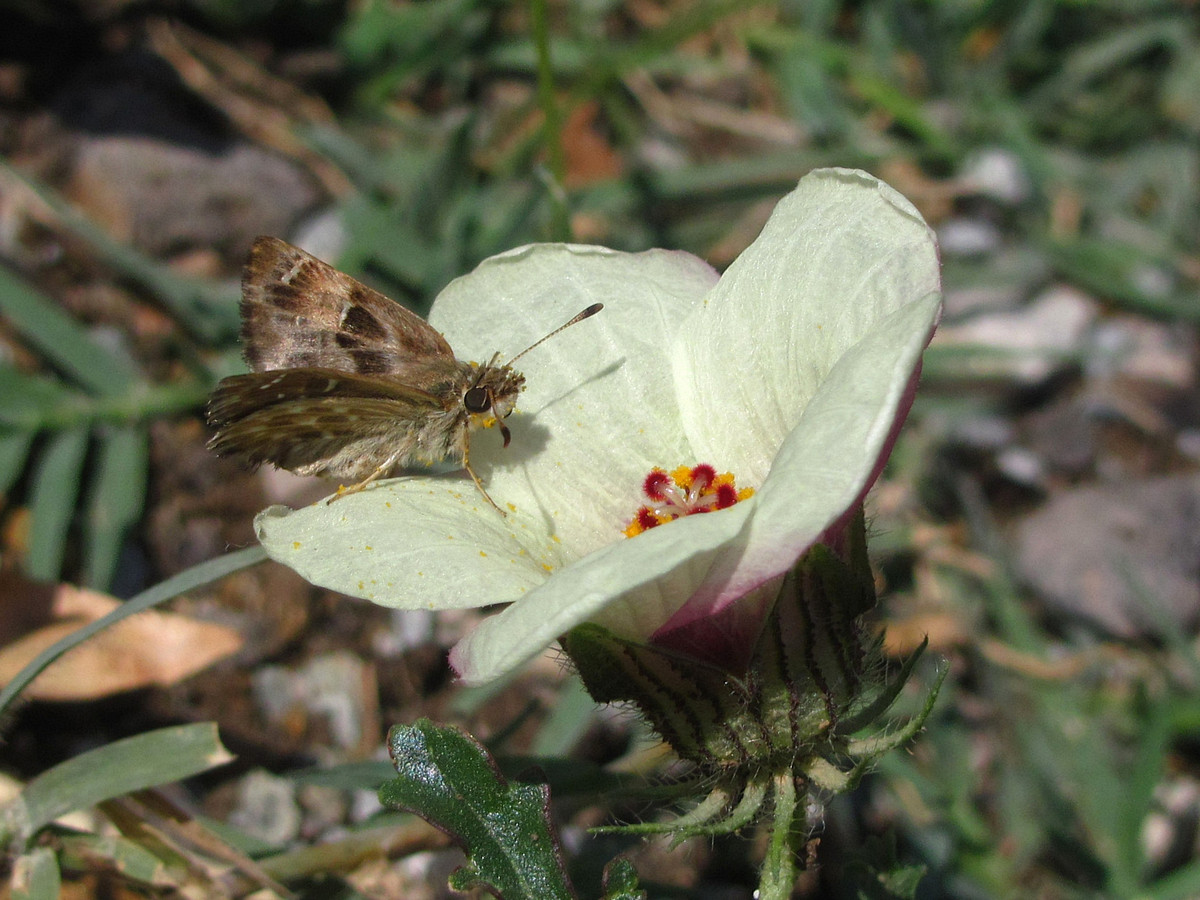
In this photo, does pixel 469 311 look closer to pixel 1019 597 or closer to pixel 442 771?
pixel 442 771

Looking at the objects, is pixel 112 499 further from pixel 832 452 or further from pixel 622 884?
pixel 832 452

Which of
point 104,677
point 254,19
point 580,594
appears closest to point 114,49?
point 254,19

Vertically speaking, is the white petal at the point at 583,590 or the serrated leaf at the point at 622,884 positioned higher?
the white petal at the point at 583,590

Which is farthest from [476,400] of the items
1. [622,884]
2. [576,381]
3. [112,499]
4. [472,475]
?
[112,499]

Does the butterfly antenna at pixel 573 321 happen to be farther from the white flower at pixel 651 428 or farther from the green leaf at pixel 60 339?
the green leaf at pixel 60 339

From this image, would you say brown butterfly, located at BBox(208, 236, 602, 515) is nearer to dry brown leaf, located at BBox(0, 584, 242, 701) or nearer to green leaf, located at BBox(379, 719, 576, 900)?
green leaf, located at BBox(379, 719, 576, 900)

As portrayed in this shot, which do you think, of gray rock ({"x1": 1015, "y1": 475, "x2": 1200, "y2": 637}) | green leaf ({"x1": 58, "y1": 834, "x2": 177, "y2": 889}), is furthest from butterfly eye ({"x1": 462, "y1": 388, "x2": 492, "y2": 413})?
gray rock ({"x1": 1015, "y1": 475, "x2": 1200, "y2": 637})

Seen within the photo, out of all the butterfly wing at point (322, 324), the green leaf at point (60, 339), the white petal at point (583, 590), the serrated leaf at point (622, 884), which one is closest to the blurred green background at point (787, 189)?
the green leaf at point (60, 339)
